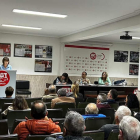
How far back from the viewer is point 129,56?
12.5 meters

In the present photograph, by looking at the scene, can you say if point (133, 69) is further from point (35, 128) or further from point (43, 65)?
point (35, 128)

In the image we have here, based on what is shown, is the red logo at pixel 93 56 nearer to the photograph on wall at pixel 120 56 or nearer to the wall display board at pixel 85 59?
the wall display board at pixel 85 59

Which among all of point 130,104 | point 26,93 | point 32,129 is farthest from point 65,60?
point 32,129

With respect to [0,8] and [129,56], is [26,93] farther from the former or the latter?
[129,56]

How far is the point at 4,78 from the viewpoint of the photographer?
20.5 ft

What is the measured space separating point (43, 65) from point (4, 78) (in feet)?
14.9

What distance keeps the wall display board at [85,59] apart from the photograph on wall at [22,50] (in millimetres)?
1662

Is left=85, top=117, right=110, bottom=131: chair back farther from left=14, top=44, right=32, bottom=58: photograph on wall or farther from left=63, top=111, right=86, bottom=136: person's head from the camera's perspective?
left=14, top=44, right=32, bottom=58: photograph on wall

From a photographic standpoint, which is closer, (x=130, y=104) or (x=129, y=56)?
(x=130, y=104)

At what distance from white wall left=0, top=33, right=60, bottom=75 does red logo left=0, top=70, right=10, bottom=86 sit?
4.05 m

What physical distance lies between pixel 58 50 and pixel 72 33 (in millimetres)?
1701

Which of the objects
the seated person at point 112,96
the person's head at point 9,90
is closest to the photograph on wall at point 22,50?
the person's head at point 9,90

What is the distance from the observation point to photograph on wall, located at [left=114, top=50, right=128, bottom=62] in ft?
39.9

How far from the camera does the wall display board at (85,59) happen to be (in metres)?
11.2
